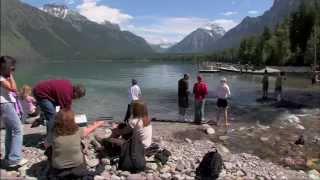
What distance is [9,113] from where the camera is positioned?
11.9m

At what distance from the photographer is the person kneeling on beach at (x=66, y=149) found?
36.2ft

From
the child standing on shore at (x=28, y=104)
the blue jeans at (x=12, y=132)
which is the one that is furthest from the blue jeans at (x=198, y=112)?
the blue jeans at (x=12, y=132)

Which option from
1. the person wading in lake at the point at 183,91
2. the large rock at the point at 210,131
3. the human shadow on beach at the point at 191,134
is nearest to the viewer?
the human shadow on beach at the point at 191,134

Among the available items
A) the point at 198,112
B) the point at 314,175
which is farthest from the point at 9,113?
the point at 198,112

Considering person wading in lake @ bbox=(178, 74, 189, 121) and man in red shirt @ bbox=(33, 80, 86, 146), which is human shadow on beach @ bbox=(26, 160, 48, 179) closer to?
man in red shirt @ bbox=(33, 80, 86, 146)

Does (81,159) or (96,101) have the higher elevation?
(81,159)

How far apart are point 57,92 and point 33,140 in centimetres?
291

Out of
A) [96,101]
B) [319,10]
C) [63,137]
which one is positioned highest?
[319,10]

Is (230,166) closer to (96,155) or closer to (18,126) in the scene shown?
(96,155)

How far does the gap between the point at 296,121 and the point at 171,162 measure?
43.1 feet

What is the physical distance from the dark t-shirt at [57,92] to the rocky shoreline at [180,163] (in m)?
1.62

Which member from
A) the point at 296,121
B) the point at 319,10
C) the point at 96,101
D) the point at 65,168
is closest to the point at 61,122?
the point at 65,168

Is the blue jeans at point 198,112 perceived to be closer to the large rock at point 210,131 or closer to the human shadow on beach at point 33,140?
the large rock at point 210,131

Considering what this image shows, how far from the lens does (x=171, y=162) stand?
14.9 meters
